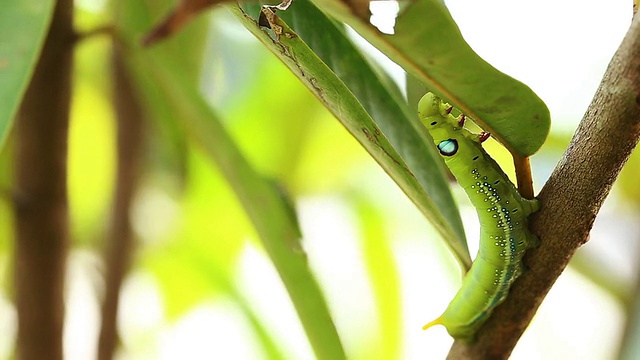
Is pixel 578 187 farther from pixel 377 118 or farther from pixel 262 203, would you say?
pixel 262 203

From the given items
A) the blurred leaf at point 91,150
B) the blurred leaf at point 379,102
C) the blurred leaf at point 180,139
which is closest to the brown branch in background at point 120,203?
the blurred leaf at point 180,139

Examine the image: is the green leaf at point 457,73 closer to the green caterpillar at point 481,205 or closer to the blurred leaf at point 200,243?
the green caterpillar at point 481,205

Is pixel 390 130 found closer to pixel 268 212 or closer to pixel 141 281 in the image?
pixel 268 212

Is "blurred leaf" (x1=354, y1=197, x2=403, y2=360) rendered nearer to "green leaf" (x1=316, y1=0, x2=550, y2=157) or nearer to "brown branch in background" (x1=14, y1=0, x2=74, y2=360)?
"brown branch in background" (x1=14, y1=0, x2=74, y2=360)

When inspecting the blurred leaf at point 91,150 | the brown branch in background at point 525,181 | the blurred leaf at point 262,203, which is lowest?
the blurred leaf at point 91,150

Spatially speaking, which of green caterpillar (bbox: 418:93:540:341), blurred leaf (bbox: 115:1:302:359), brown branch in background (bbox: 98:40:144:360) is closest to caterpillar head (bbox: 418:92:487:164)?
green caterpillar (bbox: 418:93:540:341)
